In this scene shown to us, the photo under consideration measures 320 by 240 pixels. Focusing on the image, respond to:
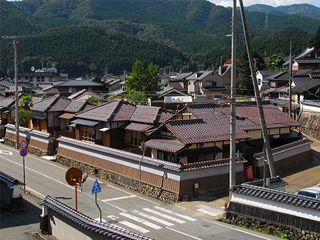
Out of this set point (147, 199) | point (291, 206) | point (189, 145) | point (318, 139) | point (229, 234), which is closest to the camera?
point (291, 206)

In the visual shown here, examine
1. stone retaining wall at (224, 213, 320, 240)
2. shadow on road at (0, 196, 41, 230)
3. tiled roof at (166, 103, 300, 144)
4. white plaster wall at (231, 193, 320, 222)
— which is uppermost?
tiled roof at (166, 103, 300, 144)

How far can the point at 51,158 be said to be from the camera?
33844 millimetres

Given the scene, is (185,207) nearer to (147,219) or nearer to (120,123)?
(147,219)

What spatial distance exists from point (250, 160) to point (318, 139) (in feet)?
50.5

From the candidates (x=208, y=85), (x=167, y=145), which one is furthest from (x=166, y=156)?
(x=208, y=85)

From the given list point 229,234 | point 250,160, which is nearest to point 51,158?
point 250,160

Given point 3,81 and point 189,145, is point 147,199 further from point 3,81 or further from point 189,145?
point 3,81

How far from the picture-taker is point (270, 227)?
15.7m

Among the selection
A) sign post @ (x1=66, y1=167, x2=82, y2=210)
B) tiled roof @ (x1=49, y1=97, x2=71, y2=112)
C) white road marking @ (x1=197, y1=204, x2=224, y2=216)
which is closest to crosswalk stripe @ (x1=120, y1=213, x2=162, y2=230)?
white road marking @ (x1=197, y1=204, x2=224, y2=216)

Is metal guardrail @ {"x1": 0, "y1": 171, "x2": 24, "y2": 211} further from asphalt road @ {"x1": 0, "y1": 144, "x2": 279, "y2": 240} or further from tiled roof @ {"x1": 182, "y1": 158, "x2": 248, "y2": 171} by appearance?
tiled roof @ {"x1": 182, "y1": 158, "x2": 248, "y2": 171}

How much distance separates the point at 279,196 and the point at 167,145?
9.84 meters

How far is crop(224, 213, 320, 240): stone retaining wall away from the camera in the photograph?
14.5 metres

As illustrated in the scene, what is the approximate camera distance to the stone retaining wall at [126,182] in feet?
69.7

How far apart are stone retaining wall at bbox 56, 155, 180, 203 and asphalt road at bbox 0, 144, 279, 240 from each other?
14.3 inches
